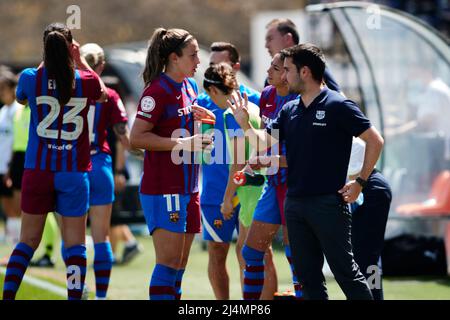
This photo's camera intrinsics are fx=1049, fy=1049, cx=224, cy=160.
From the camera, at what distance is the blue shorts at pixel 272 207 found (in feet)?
25.4

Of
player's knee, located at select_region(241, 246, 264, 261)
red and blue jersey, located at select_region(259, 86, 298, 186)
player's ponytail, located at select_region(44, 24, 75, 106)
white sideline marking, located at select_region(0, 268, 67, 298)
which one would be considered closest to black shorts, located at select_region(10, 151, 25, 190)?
white sideline marking, located at select_region(0, 268, 67, 298)

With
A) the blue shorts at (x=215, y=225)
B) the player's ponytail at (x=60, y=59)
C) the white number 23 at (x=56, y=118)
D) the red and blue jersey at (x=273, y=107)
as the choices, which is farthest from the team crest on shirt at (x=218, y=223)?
the player's ponytail at (x=60, y=59)

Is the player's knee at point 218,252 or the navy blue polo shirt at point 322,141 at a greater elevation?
the navy blue polo shirt at point 322,141

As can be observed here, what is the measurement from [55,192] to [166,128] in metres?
1.19

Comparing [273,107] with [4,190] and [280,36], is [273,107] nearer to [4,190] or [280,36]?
[280,36]

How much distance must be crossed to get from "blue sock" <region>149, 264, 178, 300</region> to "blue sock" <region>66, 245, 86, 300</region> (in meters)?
1.00

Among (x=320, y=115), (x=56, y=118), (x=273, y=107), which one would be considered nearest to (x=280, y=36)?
(x=273, y=107)

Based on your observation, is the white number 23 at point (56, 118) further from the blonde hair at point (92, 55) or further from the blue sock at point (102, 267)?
the blue sock at point (102, 267)

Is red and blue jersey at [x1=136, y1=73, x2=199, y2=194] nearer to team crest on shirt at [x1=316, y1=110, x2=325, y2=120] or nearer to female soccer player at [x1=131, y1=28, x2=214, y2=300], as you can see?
female soccer player at [x1=131, y1=28, x2=214, y2=300]

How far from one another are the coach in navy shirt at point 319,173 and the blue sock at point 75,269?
1.91 metres

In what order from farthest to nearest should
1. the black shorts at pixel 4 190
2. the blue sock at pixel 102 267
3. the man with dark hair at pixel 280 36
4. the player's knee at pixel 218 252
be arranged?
the black shorts at pixel 4 190
the blue sock at pixel 102 267
the man with dark hair at pixel 280 36
the player's knee at pixel 218 252

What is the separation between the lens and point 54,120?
7617mm
